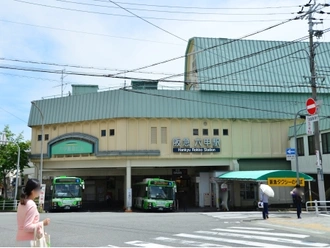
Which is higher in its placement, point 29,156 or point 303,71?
point 303,71

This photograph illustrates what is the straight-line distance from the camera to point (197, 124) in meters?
35.8

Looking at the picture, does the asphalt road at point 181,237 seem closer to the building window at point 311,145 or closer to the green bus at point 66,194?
the green bus at point 66,194

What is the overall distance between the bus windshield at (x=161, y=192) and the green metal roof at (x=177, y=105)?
7.09 metres

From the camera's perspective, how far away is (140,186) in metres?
34.2

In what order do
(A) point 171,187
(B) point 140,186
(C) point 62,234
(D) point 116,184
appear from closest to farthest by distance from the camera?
(C) point 62,234 < (A) point 171,187 < (B) point 140,186 < (D) point 116,184

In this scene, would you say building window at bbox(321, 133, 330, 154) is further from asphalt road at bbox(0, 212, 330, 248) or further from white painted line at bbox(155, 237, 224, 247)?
white painted line at bbox(155, 237, 224, 247)

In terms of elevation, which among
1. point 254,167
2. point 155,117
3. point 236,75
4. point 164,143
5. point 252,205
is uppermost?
point 236,75

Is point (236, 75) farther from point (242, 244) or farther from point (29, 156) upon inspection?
point (242, 244)

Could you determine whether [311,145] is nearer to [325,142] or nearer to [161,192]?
[325,142]

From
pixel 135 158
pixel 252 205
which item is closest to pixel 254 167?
pixel 252 205

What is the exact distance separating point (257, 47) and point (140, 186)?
18.9m

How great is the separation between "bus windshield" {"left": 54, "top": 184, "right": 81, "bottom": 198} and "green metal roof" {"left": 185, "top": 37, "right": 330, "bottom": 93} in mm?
14782

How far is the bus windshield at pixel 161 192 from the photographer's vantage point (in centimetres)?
3095

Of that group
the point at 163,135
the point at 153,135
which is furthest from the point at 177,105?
the point at 153,135
